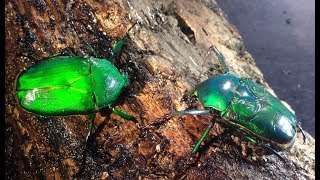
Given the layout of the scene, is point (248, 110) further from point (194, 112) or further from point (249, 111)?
point (194, 112)

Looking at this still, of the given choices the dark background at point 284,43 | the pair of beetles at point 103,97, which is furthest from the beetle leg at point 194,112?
the dark background at point 284,43

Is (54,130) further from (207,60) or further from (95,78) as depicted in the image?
(207,60)

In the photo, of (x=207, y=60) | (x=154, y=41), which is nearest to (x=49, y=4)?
(x=154, y=41)

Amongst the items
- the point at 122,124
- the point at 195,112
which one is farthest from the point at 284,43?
the point at 122,124

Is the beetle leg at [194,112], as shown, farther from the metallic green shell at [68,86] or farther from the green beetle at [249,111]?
the metallic green shell at [68,86]

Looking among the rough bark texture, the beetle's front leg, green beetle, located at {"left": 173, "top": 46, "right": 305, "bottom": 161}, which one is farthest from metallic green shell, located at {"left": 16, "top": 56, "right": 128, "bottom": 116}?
green beetle, located at {"left": 173, "top": 46, "right": 305, "bottom": 161}

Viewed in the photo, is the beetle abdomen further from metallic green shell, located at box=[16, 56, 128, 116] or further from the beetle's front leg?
metallic green shell, located at box=[16, 56, 128, 116]
